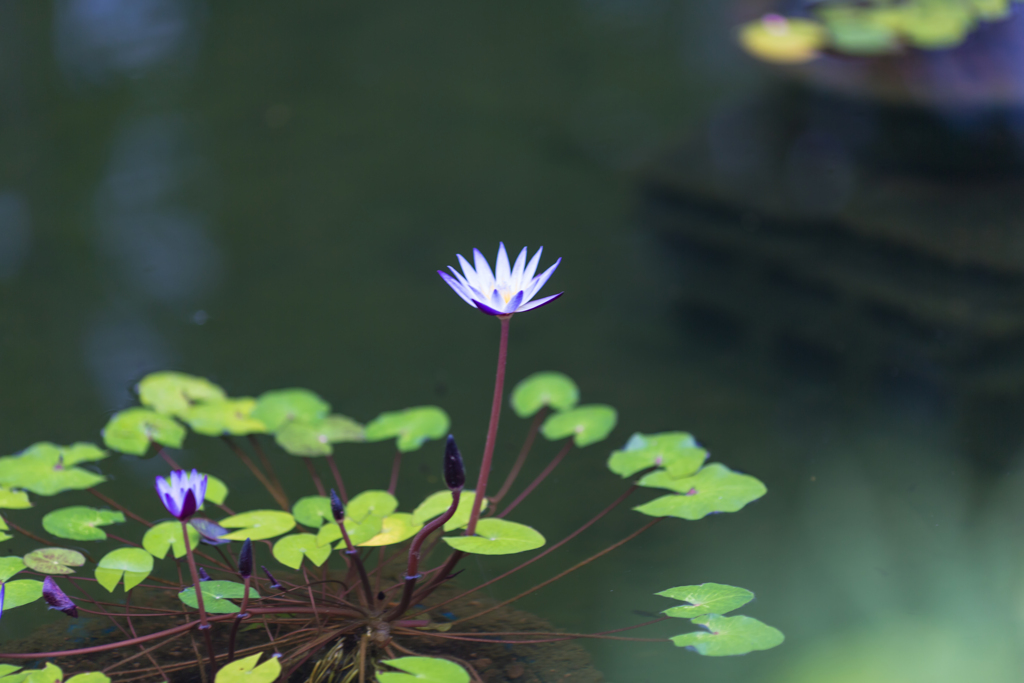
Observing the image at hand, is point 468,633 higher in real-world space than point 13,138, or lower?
lower

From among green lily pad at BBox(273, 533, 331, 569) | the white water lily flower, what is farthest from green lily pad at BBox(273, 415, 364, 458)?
the white water lily flower

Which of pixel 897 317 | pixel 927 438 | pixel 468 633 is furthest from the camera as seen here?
pixel 897 317

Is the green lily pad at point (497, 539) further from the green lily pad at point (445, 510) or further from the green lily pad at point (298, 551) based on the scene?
the green lily pad at point (298, 551)

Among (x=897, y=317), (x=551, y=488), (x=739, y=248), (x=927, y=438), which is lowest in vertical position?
(x=551, y=488)

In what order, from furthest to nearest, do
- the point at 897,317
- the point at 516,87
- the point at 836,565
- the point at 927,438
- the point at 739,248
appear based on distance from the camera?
1. the point at 516,87
2. the point at 739,248
3. the point at 897,317
4. the point at 927,438
5. the point at 836,565

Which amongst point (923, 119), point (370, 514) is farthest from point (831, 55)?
point (370, 514)

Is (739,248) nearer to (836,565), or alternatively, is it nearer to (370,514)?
(836,565)

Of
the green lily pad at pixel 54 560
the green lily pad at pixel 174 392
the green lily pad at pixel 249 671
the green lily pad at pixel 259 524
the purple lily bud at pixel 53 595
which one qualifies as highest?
the green lily pad at pixel 174 392

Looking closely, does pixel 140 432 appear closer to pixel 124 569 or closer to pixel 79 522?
pixel 79 522

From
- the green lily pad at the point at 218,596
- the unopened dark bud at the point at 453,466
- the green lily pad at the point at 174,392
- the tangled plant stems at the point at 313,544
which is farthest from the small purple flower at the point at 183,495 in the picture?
the green lily pad at the point at 174,392
